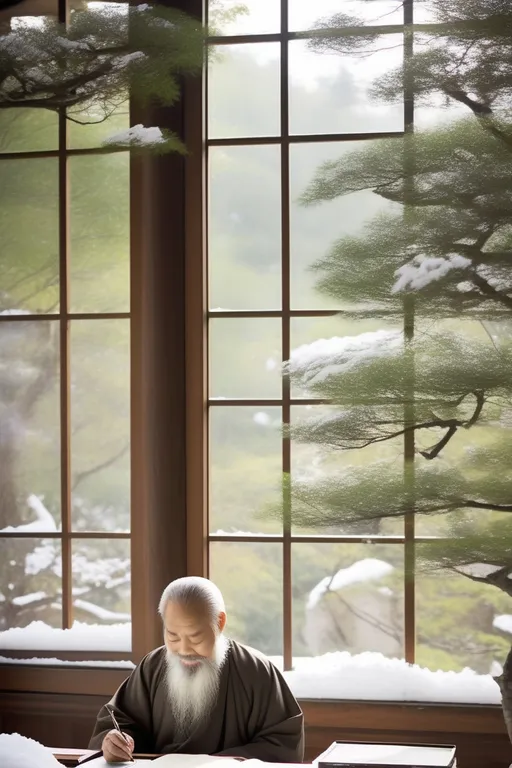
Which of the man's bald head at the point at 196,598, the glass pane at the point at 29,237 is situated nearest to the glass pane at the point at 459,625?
the man's bald head at the point at 196,598

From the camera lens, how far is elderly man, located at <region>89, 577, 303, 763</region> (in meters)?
2.35

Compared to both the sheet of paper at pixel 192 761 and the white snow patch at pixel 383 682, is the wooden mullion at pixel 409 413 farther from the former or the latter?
the sheet of paper at pixel 192 761

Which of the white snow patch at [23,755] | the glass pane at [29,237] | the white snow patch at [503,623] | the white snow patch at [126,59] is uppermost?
the white snow patch at [126,59]

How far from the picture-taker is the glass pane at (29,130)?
3143mm

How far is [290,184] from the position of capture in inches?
118

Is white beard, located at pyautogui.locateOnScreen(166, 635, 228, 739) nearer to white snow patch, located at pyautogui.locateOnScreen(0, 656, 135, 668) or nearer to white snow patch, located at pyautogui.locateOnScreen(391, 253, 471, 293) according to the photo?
white snow patch, located at pyautogui.locateOnScreen(0, 656, 135, 668)

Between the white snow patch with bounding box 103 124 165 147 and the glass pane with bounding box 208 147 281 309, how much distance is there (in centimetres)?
21

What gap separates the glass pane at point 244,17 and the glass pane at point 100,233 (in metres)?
0.50

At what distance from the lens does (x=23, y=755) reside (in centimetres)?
196

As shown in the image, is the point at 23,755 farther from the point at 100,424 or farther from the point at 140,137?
the point at 140,137

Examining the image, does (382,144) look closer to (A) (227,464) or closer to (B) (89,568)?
(A) (227,464)

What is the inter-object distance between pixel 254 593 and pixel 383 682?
1.55ft

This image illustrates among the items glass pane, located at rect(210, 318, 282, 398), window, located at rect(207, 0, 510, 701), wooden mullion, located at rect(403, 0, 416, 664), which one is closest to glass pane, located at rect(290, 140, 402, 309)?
window, located at rect(207, 0, 510, 701)

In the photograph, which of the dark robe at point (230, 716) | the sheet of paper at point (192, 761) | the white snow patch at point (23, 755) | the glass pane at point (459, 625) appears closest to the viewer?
the white snow patch at point (23, 755)
